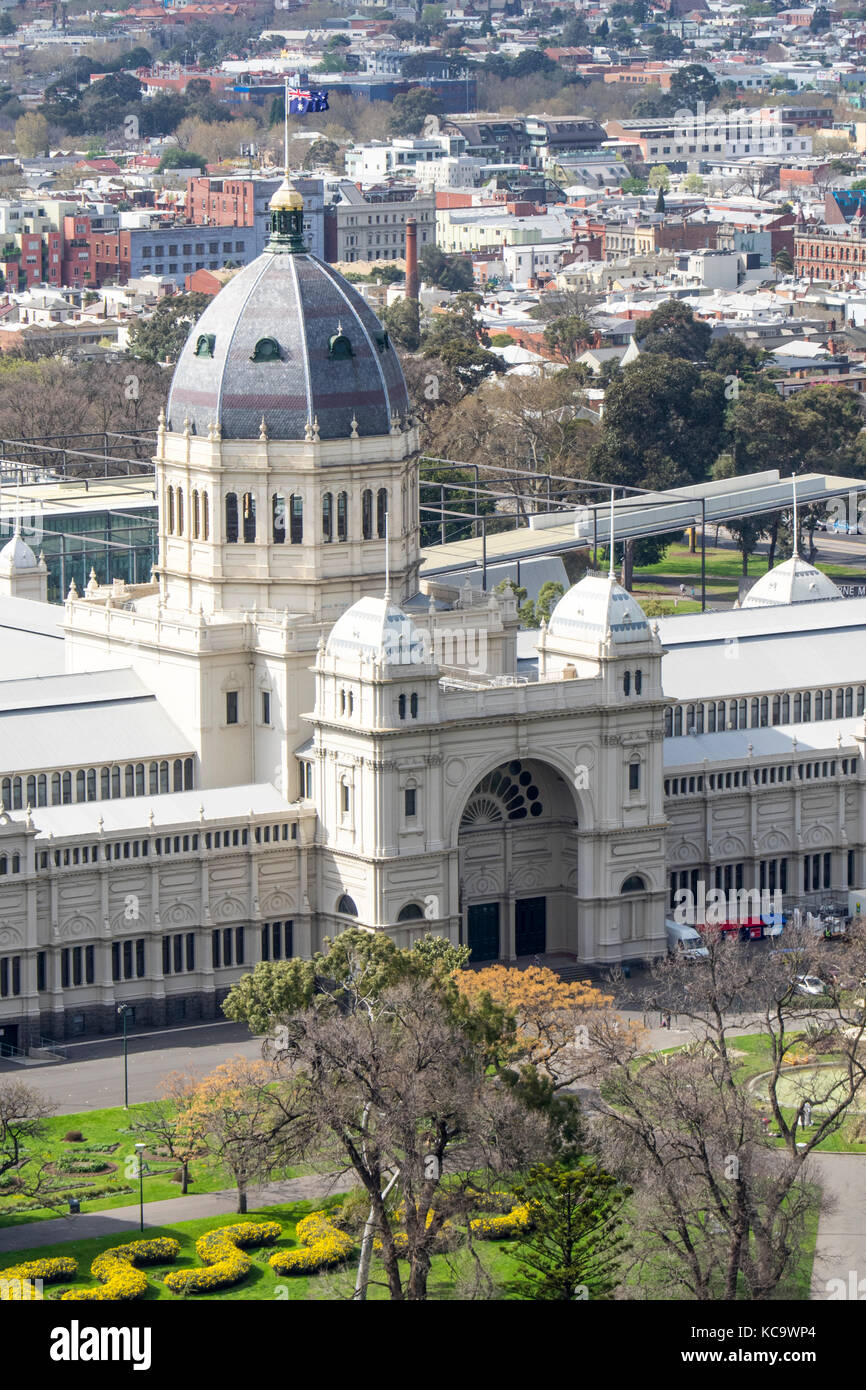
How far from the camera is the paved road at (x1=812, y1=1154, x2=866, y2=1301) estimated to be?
334ft

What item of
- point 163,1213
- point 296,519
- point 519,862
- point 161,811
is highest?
point 296,519

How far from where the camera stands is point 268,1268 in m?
105

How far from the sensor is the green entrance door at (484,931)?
135375 millimetres

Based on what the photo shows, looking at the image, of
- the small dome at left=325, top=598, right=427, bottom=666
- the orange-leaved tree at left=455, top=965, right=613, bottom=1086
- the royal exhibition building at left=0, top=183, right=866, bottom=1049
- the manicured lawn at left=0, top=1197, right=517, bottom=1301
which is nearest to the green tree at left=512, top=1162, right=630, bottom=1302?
the manicured lawn at left=0, top=1197, right=517, bottom=1301

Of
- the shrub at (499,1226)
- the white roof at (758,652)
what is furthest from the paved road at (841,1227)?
the white roof at (758,652)

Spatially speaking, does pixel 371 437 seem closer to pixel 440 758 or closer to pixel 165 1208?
pixel 440 758

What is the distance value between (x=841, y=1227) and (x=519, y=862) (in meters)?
31.5

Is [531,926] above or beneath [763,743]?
beneath

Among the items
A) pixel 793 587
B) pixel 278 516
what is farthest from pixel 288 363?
pixel 793 587

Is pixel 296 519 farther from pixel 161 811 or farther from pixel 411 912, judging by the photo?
pixel 411 912

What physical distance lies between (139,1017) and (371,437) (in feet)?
75.4

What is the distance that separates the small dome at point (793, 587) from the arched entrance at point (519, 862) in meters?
26.8
